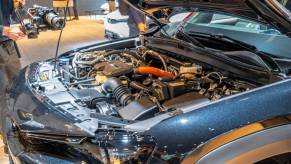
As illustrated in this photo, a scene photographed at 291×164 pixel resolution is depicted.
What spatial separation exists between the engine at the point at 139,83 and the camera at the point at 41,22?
469mm

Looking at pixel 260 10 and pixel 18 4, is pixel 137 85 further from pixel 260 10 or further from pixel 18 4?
pixel 18 4

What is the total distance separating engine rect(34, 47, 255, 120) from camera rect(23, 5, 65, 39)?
18.5 inches

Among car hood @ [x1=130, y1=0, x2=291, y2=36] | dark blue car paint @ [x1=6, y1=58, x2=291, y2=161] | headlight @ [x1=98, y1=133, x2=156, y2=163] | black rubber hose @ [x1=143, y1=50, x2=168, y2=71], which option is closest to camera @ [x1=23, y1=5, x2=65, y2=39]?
black rubber hose @ [x1=143, y1=50, x2=168, y2=71]

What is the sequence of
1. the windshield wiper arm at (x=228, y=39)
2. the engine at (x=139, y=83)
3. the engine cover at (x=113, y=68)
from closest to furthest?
the engine at (x=139, y=83), the windshield wiper arm at (x=228, y=39), the engine cover at (x=113, y=68)

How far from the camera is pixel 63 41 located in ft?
25.6

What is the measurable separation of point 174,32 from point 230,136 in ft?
4.78

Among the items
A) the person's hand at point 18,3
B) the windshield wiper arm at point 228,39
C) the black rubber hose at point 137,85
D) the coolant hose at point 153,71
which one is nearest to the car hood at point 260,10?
the windshield wiper arm at point 228,39

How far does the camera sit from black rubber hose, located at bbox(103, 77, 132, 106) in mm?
1981

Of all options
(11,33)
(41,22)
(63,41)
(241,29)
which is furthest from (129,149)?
(63,41)

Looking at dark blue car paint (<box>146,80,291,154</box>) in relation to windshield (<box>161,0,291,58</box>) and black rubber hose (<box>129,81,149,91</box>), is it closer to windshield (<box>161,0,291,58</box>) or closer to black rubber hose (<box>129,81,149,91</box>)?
windshield (<box>161,0,291,58</box>)

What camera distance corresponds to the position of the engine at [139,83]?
1857 mm

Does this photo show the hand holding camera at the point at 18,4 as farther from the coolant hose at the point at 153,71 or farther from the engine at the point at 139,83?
the coolant hose at the point at 153,71

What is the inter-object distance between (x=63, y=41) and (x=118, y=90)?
19.8 ft

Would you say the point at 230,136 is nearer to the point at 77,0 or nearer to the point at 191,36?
the point at 191,36
